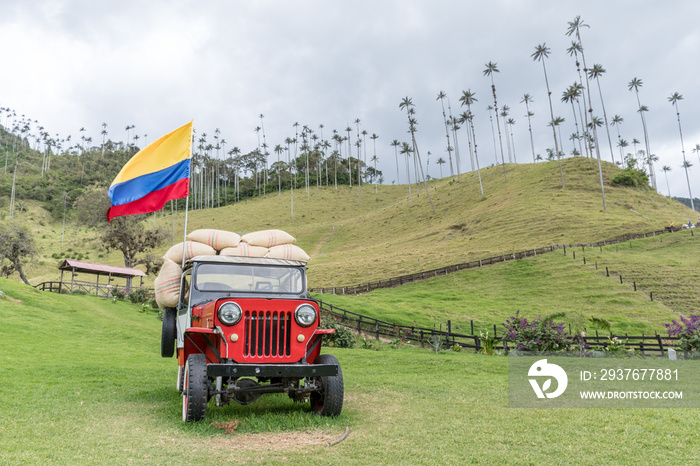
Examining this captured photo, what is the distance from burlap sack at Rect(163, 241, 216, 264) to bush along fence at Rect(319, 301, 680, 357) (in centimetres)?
1416

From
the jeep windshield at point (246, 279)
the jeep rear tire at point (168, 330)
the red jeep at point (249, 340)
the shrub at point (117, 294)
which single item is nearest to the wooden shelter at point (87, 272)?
the shrub at point (117, 294)

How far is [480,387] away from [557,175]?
8320cm

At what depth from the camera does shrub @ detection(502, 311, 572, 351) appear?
57.5 feet

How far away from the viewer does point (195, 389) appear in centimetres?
648

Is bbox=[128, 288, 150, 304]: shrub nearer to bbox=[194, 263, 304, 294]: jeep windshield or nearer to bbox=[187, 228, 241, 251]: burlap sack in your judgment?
bbox=[187, 228, 241, 251]: burlap sack

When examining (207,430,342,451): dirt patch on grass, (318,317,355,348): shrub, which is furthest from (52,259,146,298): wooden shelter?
(207,430,342,451): dirt patch on grass

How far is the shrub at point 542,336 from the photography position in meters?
17.5

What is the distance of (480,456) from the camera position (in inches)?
210

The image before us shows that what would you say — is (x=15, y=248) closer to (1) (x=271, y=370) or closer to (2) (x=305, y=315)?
(2) (x=305, y=315)

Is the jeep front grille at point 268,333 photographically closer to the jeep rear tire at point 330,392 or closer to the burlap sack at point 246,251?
the jeep rear tire at point 330,392

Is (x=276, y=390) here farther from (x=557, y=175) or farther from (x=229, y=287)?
(x=557, y=175)

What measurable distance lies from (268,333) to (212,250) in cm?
307

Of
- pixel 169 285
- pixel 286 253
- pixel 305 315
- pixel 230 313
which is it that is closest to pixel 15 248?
pixel 169 285

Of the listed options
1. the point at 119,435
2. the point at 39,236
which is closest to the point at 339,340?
the point at 119,435
